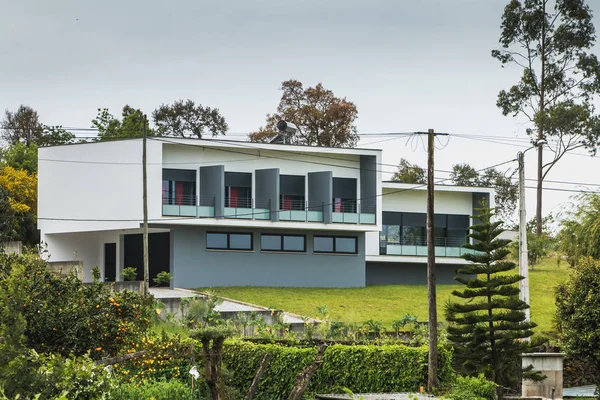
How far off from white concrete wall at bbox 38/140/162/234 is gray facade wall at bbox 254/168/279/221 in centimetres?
569

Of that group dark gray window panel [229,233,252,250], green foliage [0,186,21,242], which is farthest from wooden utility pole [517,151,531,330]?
green foliage [0,186,21,242]

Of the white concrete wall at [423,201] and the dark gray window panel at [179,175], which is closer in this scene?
the dark gray window panel at [179,175]

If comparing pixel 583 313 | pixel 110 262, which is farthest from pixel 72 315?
pixel 110 262

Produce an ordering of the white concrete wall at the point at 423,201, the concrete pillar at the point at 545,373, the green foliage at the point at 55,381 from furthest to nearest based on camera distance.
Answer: the white concrete wall at the point at 423,201 → the concrete pillar at the point at 545,373 → the green foliage at the point at 55,381

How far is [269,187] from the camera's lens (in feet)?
167

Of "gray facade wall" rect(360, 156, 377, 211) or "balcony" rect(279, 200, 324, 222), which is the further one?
"gray facade wall" rect(360, 156, 377, 211)

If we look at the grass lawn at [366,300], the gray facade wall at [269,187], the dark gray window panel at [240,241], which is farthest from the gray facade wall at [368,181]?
the dark gray window panel at [240,241]

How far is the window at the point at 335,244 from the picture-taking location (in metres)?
53.1

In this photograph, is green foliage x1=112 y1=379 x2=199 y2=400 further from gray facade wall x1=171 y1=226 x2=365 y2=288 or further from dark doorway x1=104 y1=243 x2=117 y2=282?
dark doorway x1=104 y1=243 x2=117 y2=282

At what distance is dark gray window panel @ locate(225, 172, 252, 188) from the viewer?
51.1 metres

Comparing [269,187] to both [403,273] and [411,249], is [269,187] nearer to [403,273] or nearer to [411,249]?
[411,249]

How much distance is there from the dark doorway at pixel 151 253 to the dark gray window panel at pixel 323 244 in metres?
7.92

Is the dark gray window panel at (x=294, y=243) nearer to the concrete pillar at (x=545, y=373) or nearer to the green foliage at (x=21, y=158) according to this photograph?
the green foliage at (x=21, y=158)

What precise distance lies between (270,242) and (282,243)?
0.68m
